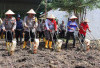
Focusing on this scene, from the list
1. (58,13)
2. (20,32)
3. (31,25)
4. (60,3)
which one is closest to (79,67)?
(31,25)

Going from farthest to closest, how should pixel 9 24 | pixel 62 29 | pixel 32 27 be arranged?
1. pixel 62 29
2. pixel 32 27
3. pixel 9 24

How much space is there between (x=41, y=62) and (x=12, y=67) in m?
0.98

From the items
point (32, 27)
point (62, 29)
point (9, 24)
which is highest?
point (9, 24)

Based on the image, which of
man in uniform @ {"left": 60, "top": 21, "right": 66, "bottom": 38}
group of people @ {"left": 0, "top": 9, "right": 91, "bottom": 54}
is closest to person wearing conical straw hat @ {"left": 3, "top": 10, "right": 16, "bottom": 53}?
group of people @ {"left": 0, "top": 9, "right": 91, "bottom": 54}

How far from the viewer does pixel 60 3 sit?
10.7 meters

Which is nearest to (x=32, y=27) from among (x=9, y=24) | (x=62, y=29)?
(x=9, y=24)

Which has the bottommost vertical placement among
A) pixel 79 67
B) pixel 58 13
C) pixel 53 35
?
pixel 79 67

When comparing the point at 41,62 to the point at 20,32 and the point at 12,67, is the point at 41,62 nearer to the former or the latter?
the point at 12,67

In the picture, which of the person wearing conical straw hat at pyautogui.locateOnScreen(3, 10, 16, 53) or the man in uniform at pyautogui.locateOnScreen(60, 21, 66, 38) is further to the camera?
the man in uniform at pyautogui.locateOnScreen(60, 21, 66, 38)

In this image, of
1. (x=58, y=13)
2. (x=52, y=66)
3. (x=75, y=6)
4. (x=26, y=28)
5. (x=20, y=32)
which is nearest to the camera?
(x=52, y=66)

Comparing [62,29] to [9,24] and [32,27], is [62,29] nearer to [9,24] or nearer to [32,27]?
[32,27]

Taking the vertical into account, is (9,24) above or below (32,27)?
above

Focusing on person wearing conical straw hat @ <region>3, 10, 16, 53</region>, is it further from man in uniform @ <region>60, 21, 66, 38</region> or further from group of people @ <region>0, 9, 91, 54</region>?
man in uniform @ <region>60, 21, 66, 38</region>

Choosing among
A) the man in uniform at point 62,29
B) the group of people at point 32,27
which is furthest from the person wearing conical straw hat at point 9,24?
the man in uniform at point 62,29
